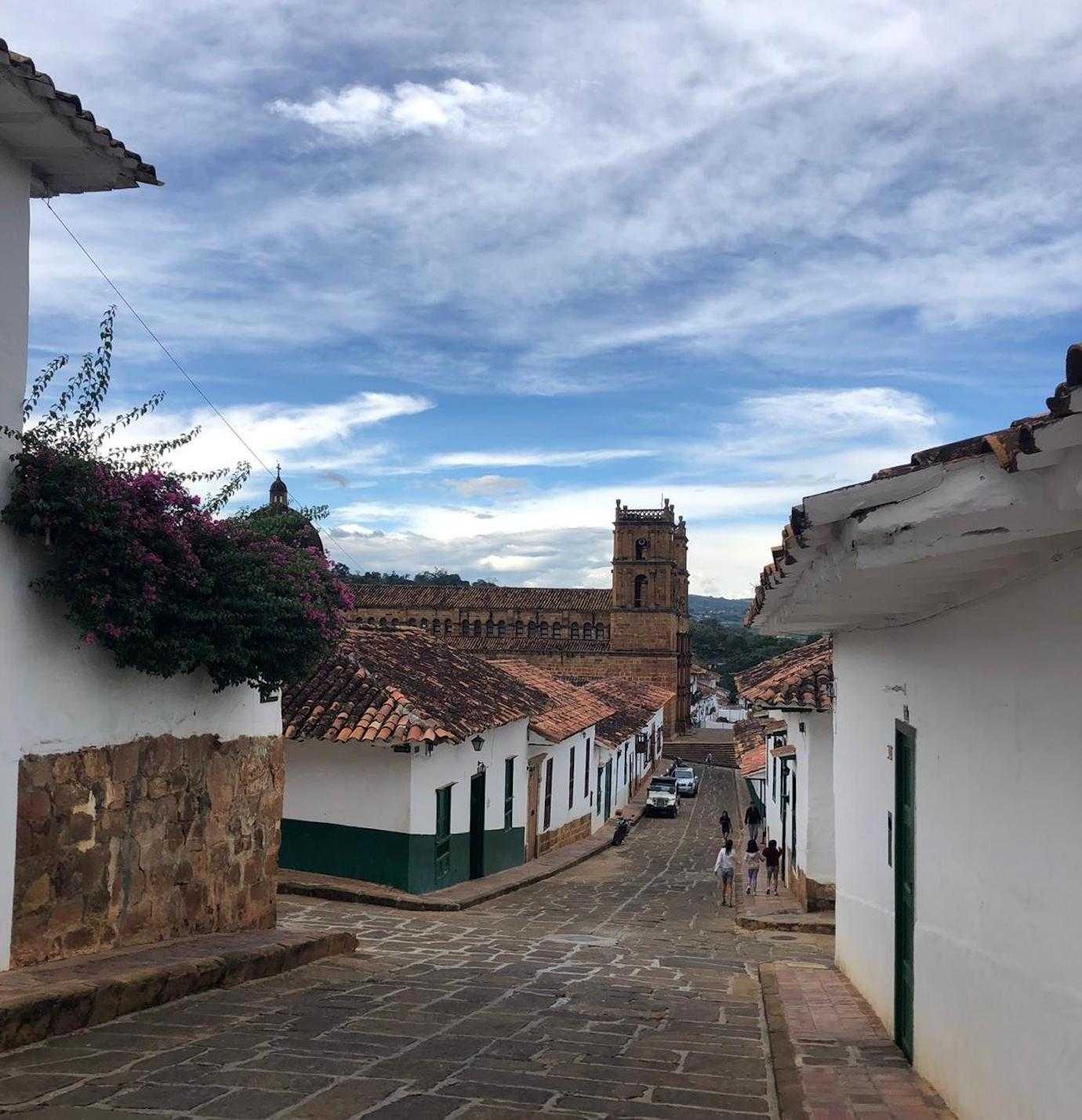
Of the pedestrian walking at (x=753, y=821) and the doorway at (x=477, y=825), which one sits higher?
the doorway at (x=477, y=825)

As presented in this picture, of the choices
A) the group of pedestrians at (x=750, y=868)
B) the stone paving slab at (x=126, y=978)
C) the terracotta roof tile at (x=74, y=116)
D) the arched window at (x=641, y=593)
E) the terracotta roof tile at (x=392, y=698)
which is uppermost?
the arched window at (x=641, y=593)

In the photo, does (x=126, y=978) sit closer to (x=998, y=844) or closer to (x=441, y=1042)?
(x=441, y=1042)

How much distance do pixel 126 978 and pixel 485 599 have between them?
2258 inches

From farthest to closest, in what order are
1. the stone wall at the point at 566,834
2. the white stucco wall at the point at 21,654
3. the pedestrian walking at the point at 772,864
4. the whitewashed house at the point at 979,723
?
1. the stone wall at the point at 566,834
2. the pedestrian walking at the point at 772,864
3. the white stucco wall at the point at 21,654
4. the whitewashed house at the point at 979,723

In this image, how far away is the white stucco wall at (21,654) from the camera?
5.83 metres

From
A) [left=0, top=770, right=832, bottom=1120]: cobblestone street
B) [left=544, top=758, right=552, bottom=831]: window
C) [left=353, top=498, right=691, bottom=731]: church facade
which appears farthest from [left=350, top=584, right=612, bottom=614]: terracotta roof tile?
[left=0, top=770, right=832, bottom=1120]: cobblestone street

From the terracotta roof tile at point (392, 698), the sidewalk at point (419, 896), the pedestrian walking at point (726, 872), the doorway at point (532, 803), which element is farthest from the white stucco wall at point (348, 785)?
the doorway at point (532, 803)

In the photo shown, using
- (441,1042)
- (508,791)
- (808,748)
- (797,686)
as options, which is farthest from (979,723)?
(508,791)

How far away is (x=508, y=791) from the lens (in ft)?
60.4

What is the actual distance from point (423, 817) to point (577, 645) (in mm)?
48004

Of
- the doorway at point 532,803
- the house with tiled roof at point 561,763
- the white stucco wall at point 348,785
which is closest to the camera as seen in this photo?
the white stucco wall at point 348,785

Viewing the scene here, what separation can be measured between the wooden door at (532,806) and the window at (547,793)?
0.53 m

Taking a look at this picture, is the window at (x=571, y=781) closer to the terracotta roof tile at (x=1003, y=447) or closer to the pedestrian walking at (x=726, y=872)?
the pedestrian walking at (x=726, y=872)

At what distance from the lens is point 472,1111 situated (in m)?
4.51
